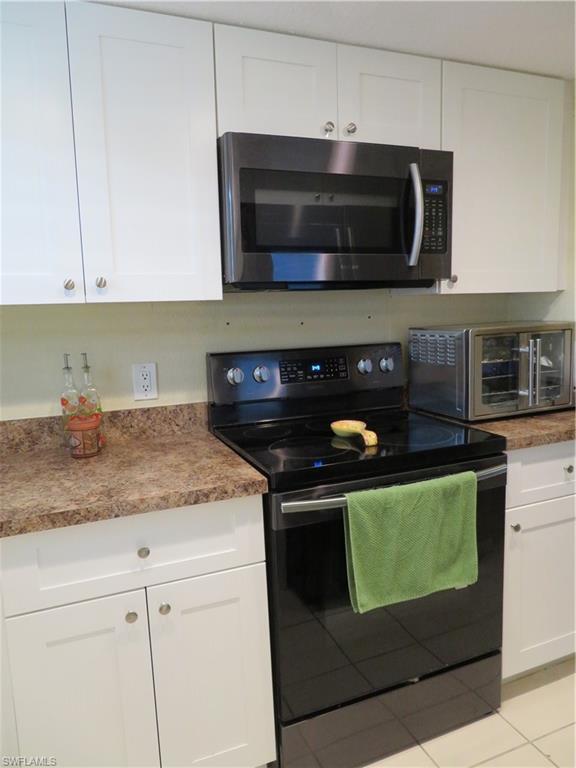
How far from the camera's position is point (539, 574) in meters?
1.78

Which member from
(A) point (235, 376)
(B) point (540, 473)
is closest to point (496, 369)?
(B) point (540, 473)

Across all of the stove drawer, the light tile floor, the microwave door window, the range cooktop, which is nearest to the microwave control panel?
the microwave door window

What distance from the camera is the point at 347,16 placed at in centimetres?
145

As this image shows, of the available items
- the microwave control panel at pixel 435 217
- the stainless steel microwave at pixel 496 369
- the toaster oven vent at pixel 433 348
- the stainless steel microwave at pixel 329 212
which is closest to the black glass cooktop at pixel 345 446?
the stainless steel microwave at pixel 496 369

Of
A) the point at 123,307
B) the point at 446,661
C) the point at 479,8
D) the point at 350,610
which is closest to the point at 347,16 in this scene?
the point at 479,8

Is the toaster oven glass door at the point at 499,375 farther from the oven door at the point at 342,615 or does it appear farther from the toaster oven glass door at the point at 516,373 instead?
the oven door at the point at 342,615

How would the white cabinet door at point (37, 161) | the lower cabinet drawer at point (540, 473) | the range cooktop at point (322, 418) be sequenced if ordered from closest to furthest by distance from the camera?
the white cabinet door at point (37, 161)
the range cooktop at point (322, 418)
the lower cabinet drawer at point (540, 473)

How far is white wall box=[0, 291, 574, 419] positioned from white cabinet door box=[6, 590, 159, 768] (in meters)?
0.69

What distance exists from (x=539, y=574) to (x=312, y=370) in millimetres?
1027

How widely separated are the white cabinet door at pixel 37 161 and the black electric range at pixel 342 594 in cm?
59

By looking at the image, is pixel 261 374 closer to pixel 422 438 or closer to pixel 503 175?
pixel 422 438

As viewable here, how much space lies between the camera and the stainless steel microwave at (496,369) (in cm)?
182

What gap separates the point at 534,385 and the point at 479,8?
3.85 ft

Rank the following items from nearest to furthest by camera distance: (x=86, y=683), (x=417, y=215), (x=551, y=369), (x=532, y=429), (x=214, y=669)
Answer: (x=86, y=683) → (x=214, y=669) → (x=417, y=215) → (x=532, y=429) → (x=551, y=369)
